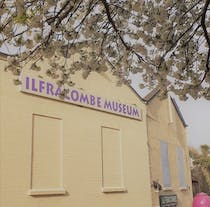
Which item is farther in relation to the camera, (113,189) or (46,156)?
(113,189)

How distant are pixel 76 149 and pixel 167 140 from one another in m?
7.38

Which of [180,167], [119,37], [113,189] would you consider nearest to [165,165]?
[180,167]

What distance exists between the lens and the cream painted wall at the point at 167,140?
17.6 meters

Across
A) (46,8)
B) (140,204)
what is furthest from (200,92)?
(140,204)

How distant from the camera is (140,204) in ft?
52.6

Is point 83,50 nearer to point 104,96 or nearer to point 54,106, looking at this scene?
point 54,106

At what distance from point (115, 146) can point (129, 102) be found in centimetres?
244

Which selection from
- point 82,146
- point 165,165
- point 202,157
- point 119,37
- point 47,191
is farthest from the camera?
point 202,157

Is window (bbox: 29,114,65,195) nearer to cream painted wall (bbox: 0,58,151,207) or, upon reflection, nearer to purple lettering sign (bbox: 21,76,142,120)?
cream painted wall (bbox: 0,58,151,207)

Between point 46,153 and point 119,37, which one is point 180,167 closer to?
point 46,153

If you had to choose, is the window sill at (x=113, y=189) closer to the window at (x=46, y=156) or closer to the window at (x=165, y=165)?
the window at (x=46, y=156)

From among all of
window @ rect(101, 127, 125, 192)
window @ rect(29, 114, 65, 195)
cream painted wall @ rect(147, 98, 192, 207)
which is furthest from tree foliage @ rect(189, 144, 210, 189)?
window @ rect(29, 114, 65, 195)

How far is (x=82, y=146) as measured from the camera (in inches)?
540

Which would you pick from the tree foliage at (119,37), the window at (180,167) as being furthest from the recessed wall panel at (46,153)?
the window at (180,167)
